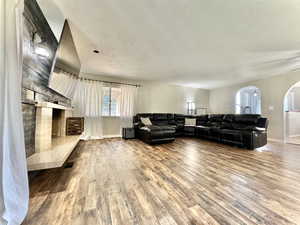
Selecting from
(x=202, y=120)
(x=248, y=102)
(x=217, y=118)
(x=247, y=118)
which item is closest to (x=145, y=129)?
(x=202, y=120)

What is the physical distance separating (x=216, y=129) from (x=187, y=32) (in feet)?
11.3

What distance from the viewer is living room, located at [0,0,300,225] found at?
1.13 m

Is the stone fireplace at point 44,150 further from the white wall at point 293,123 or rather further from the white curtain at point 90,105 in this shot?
the white wall at point 293,123

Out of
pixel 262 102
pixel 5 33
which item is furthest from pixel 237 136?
pixel 5 33

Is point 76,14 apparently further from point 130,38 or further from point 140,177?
point 140,177

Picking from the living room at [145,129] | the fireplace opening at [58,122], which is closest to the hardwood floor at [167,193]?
the living room at [145,129]

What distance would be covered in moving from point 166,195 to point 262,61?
4.16 meters

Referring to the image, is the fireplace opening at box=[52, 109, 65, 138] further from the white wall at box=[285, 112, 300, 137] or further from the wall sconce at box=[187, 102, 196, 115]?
the white wall at box=[285, 112, 300, 137]

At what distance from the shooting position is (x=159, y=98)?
628 cm

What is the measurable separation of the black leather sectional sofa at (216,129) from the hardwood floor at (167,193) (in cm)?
122

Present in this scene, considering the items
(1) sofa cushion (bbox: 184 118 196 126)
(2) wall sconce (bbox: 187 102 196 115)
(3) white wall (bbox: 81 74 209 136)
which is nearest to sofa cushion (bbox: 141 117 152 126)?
(3) white wall (bbox: 81 74 209 136)

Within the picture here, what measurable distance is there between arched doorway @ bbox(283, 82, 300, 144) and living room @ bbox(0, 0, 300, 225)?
1069 mm

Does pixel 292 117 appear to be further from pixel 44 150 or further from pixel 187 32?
pixel 44 150

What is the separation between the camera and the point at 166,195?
1517mm
